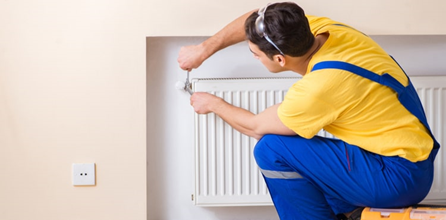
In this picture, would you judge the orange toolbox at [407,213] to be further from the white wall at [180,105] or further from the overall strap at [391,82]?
the white wall at [180,105]

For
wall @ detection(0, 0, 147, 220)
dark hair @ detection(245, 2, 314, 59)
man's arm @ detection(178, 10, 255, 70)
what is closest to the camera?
dark hair @ detection(245, 2, 314, 59)

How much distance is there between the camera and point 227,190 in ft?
6.97

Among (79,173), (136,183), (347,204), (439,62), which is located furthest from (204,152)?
(439,62)

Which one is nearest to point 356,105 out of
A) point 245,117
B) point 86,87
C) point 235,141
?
point 245,117

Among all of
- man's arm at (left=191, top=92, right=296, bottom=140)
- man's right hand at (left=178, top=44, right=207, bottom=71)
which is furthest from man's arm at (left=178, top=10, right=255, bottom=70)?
man's arm at (left=191, top=92, right=296, bottom=140)

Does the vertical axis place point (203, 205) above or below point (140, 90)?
below

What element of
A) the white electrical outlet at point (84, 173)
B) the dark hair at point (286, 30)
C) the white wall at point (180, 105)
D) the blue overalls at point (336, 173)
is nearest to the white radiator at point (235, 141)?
the white wall at point (180, 105)

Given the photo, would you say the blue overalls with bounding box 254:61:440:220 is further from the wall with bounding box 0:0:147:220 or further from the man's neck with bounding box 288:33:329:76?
the wall with bounding box 0:0:147:220

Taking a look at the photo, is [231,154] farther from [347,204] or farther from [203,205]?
[347,204]

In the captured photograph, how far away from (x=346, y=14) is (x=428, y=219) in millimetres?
946

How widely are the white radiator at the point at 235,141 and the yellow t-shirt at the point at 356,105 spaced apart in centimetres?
→ 62

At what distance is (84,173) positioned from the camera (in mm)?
2057

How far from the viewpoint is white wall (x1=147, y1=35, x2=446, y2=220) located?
85.2 inches

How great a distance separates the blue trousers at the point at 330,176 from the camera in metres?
1.46
